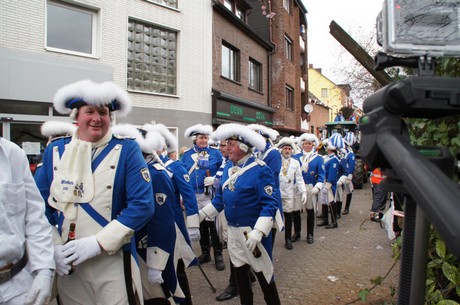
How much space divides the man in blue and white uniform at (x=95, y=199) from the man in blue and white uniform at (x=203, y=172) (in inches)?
147

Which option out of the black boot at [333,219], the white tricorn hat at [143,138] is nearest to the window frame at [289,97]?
the black boot at [333,219]

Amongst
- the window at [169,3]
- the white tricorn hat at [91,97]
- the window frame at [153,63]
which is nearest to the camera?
the white tricorn hat at [91,97]

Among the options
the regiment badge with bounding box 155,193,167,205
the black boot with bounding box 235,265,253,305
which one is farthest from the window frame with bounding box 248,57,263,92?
the regiment badge with bounding box 155,193,167,205

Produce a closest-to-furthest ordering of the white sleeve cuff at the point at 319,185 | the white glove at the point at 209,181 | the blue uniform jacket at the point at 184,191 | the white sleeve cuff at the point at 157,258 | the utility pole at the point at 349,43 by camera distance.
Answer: the utility pole at the point at 349,43
the white sleeve cuff at the point at 157,258
the blue uniform jacket at the point at 184,191
the white glove at the point at 209,181
the white sleeve cuff at the point at 319,185

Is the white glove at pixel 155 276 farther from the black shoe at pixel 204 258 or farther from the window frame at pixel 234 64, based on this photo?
the window frame at pixel 234 64

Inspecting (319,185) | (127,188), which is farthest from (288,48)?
(127,188)

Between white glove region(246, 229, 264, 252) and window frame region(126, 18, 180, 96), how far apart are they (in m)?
10.0

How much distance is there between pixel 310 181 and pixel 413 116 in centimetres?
761

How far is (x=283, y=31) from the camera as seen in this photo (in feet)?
79.0

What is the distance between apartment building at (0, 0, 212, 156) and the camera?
9.49 metres

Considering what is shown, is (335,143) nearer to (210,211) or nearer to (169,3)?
(210,211)

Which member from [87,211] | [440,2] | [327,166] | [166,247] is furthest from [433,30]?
[327,166]

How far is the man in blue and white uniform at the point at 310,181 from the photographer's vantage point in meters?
7.50

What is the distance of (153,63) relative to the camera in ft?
43.5
